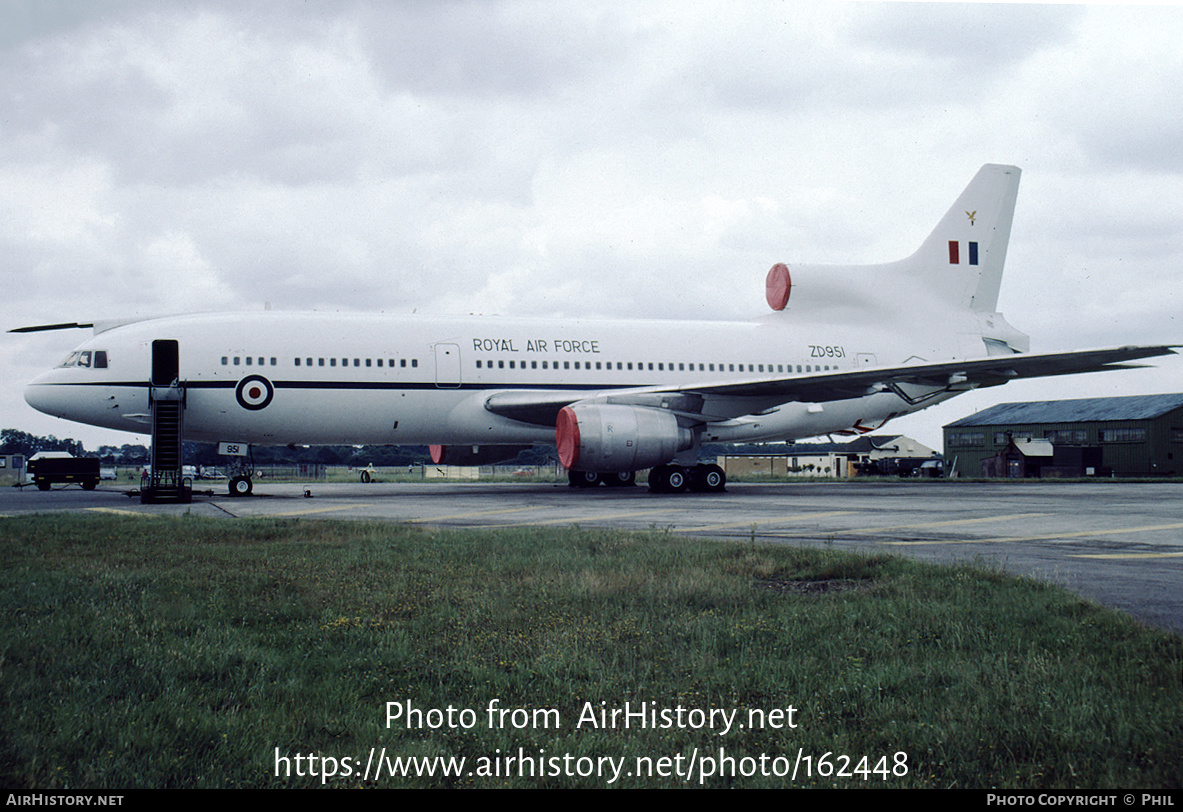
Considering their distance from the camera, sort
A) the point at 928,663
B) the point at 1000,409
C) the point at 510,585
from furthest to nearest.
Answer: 1. the point at 1000,409
2. the point at 510,585
3. the point at 928,663

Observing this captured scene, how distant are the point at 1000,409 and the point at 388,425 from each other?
5076 cm

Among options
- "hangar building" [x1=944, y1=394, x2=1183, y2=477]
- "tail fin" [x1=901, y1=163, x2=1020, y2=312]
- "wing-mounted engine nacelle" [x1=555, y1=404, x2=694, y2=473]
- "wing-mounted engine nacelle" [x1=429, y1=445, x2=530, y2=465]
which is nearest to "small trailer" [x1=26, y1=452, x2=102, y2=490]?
"wing-mounted engine nacelle" [x1=429, y1=445, x2=530, y2=465]

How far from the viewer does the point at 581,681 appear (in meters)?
4.00

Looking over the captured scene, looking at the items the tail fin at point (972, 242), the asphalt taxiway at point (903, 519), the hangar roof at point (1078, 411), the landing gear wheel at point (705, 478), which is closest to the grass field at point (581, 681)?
the asphalt taxiway at point (903, 519)

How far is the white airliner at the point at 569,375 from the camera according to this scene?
18484 mm

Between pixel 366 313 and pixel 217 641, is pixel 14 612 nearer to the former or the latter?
pixel 217 641

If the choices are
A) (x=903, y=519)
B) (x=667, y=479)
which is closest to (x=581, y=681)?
(x=903, y=519)

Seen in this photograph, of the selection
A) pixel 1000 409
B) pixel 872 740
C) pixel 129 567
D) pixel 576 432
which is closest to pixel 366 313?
pixel 576 432

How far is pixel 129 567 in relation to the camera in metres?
7.34

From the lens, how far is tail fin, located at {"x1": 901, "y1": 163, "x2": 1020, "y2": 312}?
26812 mm

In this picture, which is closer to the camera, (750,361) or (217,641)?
(217,641)

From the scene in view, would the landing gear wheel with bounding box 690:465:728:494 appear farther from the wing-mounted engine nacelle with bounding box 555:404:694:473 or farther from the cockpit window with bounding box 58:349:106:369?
the cockpit window with bounding box 58:349:106:369

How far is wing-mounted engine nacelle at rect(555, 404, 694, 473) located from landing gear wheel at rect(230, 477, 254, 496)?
7718 millimetres

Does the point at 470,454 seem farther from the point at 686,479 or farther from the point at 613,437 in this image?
the point at 613,437
